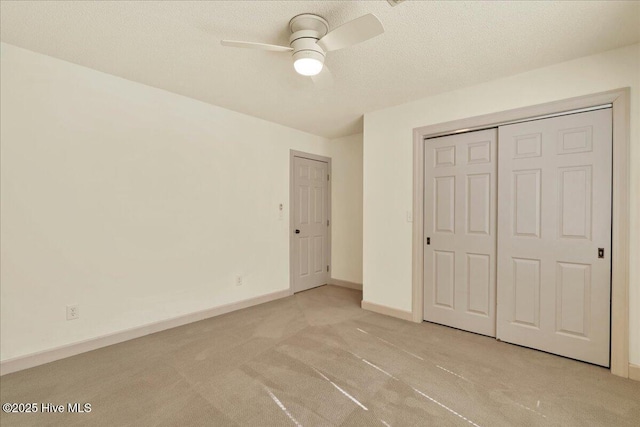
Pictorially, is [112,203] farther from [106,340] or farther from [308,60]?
[308,60]

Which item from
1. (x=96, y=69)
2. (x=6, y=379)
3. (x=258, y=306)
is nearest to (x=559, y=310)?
(x=258, y=306)

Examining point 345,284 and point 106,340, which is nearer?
point 106,340

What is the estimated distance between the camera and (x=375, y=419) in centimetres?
174

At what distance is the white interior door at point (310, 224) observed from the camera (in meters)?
4.51

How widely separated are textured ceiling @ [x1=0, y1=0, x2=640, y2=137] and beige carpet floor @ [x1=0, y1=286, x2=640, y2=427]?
230 cm

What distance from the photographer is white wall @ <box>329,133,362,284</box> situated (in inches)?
187

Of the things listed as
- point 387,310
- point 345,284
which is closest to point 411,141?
point 387,310

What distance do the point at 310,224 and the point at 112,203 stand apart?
2714mm

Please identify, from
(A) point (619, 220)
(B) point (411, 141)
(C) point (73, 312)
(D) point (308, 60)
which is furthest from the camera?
(B) point (411, 141)

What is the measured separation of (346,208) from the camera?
4.91m

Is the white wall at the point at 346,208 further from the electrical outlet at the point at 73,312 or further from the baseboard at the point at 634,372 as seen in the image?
the electrical outlet at the point at 73,312

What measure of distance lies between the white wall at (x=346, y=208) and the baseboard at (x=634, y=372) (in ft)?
10.0

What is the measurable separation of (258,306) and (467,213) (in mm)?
2776

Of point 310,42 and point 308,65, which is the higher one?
point 310,42
